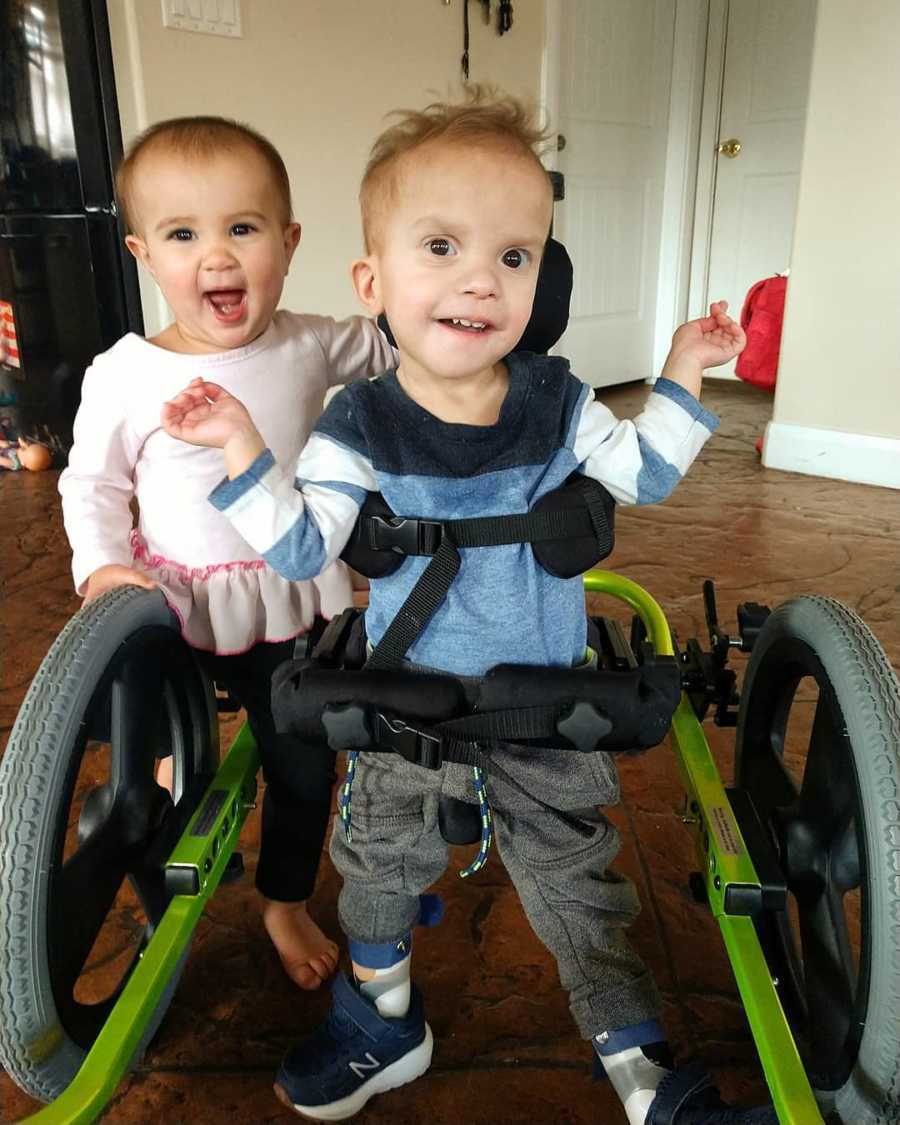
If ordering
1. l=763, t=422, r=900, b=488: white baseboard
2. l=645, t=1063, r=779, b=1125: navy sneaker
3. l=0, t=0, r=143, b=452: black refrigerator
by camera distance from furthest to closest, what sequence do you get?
1. l=763, t=422, r=900, b=488: white baseboard
2. l=0, t=0, r=143, b=452: black refrigerator
3. l=645, t=1063, r=779, b=1125: navy sneaker

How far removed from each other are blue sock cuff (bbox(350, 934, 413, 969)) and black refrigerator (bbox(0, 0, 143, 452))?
2.31 meters

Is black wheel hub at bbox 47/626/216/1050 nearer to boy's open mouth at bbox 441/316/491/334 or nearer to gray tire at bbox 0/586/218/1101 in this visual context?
gray tire at bbox 0/586/218/1101

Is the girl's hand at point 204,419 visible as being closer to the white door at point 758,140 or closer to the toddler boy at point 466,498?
the toddler boy at point 466,498

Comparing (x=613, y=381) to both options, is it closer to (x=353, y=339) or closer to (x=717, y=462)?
(x=717, y=462)

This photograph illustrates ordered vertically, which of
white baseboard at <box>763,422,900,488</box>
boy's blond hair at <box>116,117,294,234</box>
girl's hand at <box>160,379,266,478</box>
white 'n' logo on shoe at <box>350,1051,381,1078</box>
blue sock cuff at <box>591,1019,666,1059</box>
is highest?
boy's blond hair at <box>116,117,294,234</box>

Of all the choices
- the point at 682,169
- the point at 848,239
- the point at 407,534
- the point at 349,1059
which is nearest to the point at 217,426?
the point at 407,534

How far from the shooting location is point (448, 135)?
759mm

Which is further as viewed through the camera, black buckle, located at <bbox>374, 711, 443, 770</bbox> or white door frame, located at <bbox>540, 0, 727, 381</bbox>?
white door frame, located at <bbox>540, 0, 727, 381</bbox>

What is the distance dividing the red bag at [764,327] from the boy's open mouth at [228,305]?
104 inches

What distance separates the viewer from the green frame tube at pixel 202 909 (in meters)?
0.73

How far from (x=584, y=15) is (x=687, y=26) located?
0.80 m

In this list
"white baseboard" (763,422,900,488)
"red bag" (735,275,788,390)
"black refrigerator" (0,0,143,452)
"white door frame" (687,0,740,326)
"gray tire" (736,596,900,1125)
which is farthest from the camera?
"white door frame" (687,0,740,326)

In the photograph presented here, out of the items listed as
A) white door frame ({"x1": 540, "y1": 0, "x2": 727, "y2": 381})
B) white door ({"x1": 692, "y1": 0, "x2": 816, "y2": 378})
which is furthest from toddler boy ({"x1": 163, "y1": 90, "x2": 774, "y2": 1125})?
white door frame ({"x1": 540, "y1": 0, "x2": 727, "y2": 381})

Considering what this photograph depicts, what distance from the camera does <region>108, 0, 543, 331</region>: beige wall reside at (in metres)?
2.53
